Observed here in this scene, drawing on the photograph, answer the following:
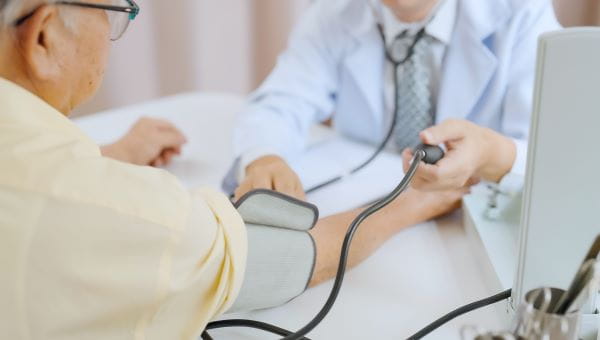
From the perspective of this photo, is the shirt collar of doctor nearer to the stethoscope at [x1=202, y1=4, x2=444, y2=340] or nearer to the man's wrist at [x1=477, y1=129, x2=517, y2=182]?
the man's wrist at [x1=477, y1=129, x2=517, y2=182]

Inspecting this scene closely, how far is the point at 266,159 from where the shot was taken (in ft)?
3.76

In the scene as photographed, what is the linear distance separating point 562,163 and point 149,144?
82 cm

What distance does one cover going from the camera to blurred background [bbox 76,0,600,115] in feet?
6.55

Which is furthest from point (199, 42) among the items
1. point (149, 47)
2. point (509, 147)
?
point (509, 147)

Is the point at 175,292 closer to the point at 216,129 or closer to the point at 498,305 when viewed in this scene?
the point at 498,305

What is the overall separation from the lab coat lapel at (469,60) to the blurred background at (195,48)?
0.82 meters

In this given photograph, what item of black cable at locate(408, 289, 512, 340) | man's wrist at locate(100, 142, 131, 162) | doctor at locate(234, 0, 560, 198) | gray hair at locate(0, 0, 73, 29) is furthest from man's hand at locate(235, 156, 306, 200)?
gray hair at locate(0, 0, 73, 29)

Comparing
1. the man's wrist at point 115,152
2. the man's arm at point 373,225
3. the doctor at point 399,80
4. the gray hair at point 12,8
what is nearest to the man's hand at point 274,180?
the doctor at point 399,80

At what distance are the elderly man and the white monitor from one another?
11.4 inches

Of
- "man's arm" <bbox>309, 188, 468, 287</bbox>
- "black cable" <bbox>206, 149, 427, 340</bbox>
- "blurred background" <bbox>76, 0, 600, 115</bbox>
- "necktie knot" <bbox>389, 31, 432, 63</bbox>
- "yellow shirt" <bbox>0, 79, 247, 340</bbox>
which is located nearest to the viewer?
"yellow shirt" <bbox>0, 79, 247, 340</bbox>

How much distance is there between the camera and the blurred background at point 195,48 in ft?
6.55

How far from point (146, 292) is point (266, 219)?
21 centimetres

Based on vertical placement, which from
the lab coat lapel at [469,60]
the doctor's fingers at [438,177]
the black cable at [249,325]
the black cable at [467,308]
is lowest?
the black cable at [249,325]

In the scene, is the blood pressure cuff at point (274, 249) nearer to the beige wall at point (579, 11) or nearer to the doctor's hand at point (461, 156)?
the doctor's hand at point (461, 156)
